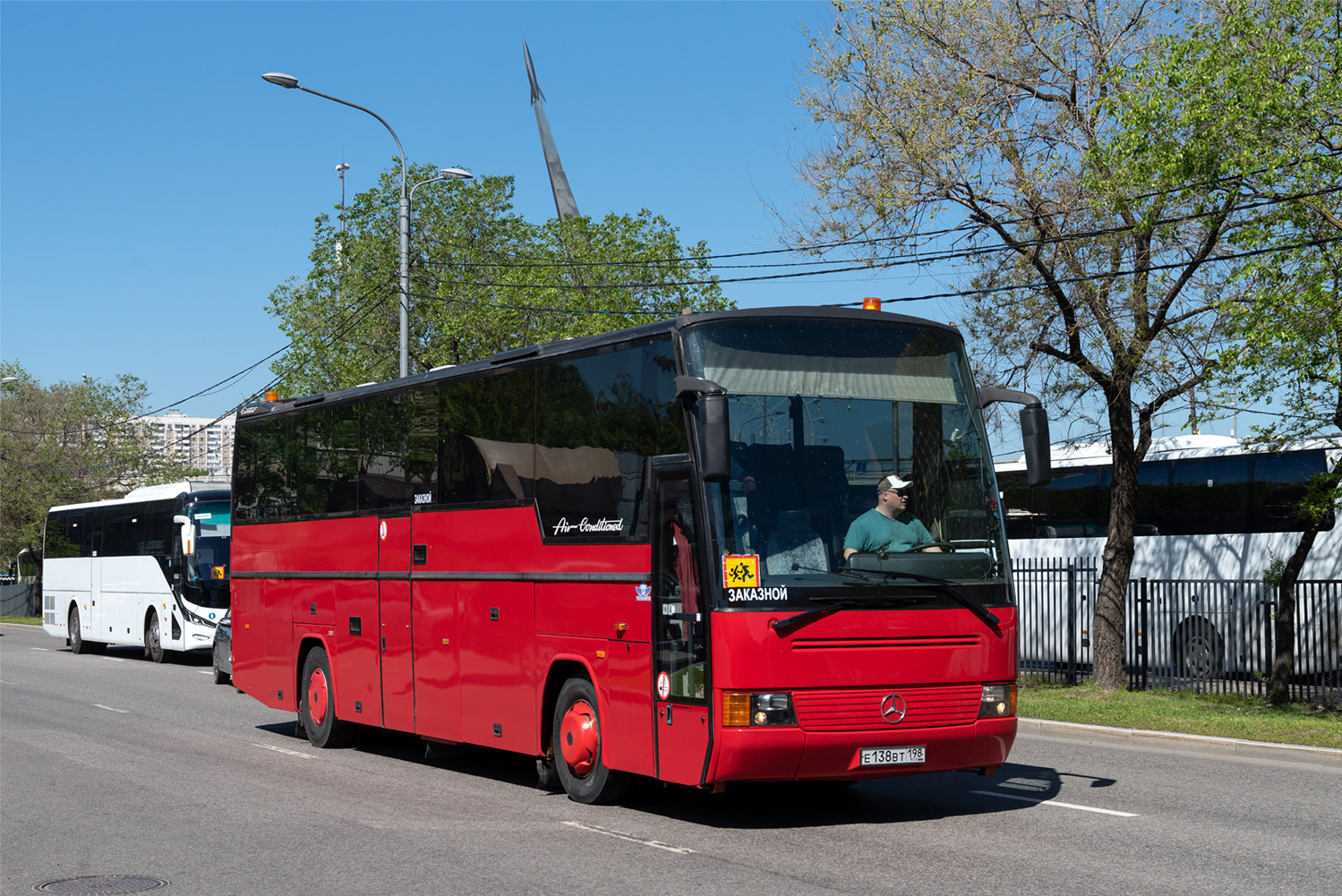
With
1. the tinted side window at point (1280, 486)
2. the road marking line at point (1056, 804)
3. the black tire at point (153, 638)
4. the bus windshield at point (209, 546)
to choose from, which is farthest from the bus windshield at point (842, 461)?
the black tire at point (153, 638)

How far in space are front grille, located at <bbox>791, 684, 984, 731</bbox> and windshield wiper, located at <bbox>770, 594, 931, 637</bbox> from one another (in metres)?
0.42

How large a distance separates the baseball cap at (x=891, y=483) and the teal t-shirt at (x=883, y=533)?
17cm

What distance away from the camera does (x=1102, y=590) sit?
20.9 meters

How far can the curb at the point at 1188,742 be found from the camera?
1397cm

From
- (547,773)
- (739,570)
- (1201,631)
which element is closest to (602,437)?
(739,570)

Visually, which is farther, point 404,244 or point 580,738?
point 404,244

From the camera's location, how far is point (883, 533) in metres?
9.30

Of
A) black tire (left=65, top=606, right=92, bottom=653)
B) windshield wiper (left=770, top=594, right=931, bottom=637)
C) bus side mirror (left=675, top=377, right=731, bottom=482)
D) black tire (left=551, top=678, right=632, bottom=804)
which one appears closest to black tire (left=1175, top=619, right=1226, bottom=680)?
black tire (left=551, top=678, right=632, bottom=804)

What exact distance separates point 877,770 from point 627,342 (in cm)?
339

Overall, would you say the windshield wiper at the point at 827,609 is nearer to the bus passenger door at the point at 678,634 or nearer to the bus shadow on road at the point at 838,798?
the bus passenger door at the point at 678,634

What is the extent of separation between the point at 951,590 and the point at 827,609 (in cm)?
96

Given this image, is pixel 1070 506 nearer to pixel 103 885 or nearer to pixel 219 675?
pixel 219 675

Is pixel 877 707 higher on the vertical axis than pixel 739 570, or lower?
lower

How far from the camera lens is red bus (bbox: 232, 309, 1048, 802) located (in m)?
9.05
